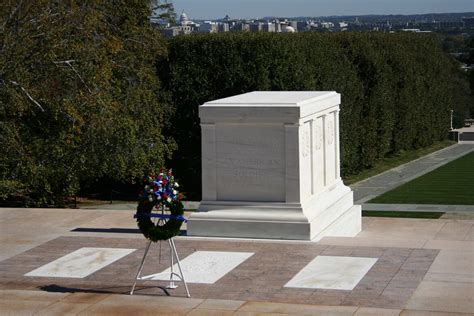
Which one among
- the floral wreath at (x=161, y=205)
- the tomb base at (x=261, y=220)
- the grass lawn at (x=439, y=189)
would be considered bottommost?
the grass lawn at (x=439, y=189)

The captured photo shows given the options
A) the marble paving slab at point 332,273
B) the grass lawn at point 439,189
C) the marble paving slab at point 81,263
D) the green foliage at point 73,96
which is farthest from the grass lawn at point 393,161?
the marble paving slab at point 332,273

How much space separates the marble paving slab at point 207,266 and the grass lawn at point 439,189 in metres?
14.5

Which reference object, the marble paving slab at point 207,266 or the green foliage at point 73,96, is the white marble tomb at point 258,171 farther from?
the green foliage at point 73,96

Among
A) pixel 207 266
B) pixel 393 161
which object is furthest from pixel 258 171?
pixel 393 161

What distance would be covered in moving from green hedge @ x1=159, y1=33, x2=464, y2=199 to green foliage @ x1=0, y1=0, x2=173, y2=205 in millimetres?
1455

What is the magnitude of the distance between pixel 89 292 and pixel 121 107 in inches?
637

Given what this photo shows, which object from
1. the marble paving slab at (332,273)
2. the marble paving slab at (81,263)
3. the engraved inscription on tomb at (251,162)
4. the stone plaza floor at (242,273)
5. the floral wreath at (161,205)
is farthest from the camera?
the engraved inscription on tomb at (251,162)

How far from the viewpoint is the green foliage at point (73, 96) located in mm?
22375

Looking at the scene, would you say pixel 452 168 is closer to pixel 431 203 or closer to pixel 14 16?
pixel 431 203

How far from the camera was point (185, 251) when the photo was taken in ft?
41.8

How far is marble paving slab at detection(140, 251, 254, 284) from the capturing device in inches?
438

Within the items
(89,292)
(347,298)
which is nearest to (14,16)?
(89,292)

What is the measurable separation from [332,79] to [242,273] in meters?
24.0

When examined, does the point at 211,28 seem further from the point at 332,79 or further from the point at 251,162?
the point at 251,162
